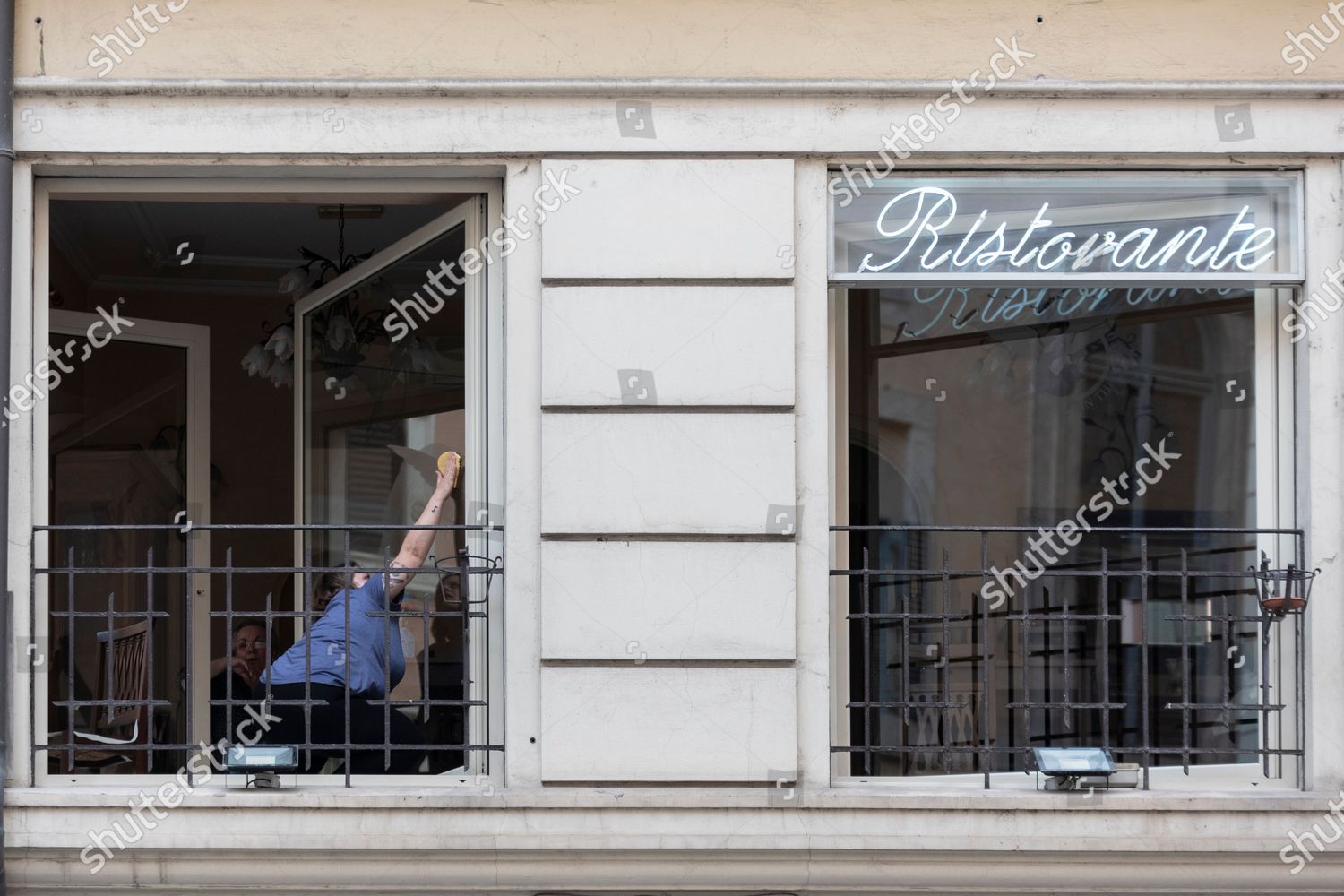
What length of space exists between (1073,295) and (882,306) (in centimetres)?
78

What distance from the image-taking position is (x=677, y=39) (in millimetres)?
5332

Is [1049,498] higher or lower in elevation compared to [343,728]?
higher

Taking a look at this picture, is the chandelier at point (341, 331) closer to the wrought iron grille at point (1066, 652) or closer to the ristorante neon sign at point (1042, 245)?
the ristorante neon sign at point (1042, 245)

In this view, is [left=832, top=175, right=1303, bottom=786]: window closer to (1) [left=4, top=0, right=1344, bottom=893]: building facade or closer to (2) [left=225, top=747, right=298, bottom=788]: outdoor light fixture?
(1) [left=4, top=0, right=1344, bottom=893]: building facade

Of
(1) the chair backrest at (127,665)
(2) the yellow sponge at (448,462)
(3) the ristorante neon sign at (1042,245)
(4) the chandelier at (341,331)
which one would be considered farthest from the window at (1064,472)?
(1) the chair backrest at (127,665)

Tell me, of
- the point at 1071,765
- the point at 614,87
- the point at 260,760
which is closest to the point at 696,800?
the point at 1071,765

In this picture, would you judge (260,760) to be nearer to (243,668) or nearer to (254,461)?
(243,668)

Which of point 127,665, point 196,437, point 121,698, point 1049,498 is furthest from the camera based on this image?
point 196,437

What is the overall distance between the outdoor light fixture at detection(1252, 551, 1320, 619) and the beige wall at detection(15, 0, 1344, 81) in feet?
5.97

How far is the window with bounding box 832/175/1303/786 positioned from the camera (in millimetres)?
5422

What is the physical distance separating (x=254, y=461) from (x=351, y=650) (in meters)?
3.56

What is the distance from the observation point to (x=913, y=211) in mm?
5430

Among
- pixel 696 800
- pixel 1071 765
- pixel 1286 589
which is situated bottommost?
pixel 696 800

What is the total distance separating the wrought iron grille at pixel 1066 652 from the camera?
5379mm
